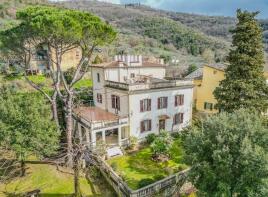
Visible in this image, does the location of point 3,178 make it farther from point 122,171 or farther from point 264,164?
point 264,164

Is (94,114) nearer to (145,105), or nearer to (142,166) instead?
(145,105)

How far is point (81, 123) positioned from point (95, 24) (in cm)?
1191

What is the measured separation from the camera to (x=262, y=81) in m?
26.5

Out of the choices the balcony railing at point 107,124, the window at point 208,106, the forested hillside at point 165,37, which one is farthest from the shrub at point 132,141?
the forested hillside at point 165,37

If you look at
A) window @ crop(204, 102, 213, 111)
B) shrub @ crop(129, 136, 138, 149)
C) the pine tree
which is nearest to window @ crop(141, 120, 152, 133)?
shrub @ crop(129, 136, 138, 149)

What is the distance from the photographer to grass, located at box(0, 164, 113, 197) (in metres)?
23.6

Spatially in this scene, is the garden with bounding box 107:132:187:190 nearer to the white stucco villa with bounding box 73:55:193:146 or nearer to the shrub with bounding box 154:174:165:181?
the shrub with bounding box 154:174:165:181

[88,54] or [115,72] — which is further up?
[88,54]

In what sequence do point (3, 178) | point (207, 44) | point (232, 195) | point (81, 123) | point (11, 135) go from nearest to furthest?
1. point (232, 195)
2. point (11, 135)
3. point (3, 178)
4. point (81, 123)
5. point (207, 44)

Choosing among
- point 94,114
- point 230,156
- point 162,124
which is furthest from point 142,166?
point 230,156

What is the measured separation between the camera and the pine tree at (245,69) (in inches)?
1004

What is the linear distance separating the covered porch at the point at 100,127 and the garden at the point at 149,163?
2253mm

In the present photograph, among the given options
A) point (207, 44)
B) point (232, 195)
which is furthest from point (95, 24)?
point (207, 44)

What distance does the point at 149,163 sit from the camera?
26859 mm
